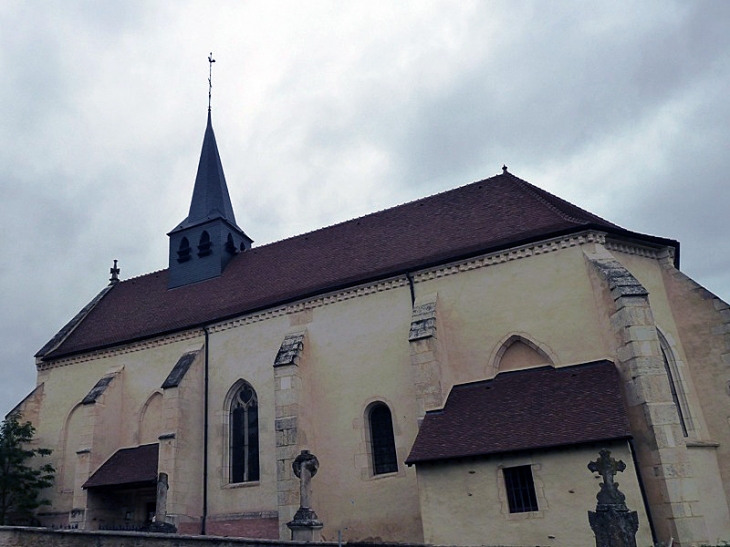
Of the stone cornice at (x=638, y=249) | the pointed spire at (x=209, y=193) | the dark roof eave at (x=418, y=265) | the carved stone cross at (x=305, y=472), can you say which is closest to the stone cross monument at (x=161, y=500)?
the carved stone cross at (x=305, y=472)

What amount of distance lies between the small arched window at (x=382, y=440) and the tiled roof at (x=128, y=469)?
6.68 meters

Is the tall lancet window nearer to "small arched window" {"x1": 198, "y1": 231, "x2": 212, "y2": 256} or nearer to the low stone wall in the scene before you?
the low stone wall

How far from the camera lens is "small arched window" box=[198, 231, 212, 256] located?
24.2m

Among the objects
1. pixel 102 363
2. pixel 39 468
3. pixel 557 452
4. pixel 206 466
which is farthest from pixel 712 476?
pixel 39 468

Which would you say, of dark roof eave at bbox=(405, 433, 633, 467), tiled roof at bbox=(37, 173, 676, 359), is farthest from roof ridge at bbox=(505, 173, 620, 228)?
dark roof eave at bbox=(405, 433, 633, 467)

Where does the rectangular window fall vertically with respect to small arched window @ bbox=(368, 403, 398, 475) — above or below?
below

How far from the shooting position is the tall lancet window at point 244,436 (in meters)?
18.2

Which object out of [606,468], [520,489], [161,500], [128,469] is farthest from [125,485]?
[606,468]

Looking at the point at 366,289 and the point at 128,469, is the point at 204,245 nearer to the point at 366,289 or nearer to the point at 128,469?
the point at 128,469

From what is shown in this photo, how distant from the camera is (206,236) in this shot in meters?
24.4

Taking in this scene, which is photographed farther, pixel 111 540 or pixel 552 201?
pixel 552 201

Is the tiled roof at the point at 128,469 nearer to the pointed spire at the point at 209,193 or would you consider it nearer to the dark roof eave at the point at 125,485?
the dark roof eave at the point at 125,485

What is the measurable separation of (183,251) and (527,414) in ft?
53.0

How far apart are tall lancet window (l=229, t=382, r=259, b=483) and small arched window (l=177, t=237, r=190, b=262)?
299 inches
